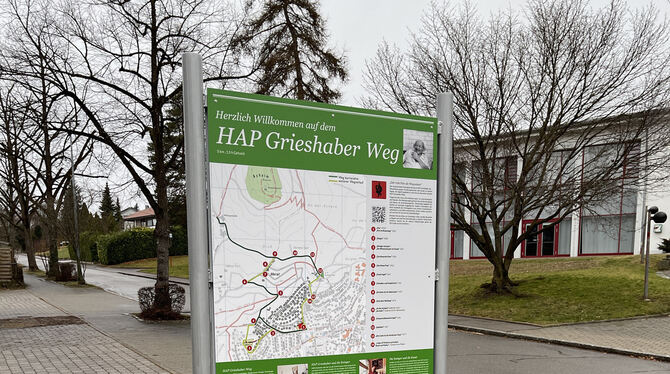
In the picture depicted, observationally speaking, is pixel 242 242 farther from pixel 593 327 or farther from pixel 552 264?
pixel 552 264

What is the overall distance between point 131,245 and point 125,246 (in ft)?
2.01

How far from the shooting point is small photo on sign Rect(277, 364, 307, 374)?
94.8 inches

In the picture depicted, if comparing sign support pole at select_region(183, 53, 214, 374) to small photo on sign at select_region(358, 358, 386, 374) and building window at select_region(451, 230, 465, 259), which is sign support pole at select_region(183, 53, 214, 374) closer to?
small photo on sign at select_region(358, 358, 386, 374)

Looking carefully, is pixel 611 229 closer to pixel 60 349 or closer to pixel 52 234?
pixel 60 349

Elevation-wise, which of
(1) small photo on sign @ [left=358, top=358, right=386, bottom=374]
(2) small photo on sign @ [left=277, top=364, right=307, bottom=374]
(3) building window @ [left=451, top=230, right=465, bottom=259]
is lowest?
(3) building window @ [left=451, top=230, right=465, bottom=259]

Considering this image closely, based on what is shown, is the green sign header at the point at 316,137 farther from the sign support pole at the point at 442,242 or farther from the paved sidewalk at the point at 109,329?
the paved sidewalk at the point at 109,329

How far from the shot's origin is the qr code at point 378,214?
2.62 metres

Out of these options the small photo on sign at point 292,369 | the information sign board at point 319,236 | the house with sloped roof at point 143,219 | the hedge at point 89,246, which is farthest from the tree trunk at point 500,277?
the house with sloped roof at point 143,219

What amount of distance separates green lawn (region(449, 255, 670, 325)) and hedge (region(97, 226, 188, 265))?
3719cm

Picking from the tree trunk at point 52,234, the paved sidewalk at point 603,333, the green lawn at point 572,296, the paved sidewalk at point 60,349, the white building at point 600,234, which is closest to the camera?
the paved sidewalk at point 60,349

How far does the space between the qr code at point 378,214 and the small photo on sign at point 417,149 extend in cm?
30

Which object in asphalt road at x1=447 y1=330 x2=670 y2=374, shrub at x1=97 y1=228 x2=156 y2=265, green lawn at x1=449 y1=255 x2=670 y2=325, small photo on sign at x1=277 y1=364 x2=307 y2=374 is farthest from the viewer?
shrub at x1=97 y1=228 x2=156 y2=265

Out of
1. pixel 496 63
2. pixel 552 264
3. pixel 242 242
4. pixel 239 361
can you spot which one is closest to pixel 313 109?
pixel 242 242

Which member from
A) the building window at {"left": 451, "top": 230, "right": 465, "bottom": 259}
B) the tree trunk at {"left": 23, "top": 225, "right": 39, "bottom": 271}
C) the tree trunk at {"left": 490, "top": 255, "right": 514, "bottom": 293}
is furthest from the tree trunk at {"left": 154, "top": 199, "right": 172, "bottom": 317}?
the building window at {"left": 451, "top": 230, "right": 465, "bottom": 259}
